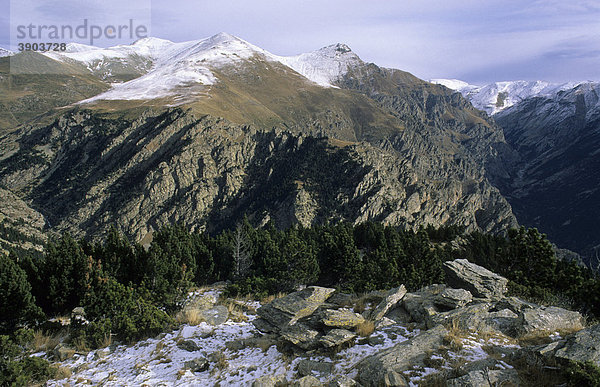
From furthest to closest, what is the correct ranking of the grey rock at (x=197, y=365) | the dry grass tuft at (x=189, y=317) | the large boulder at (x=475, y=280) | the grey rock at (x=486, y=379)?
1. the large boulder at (x=475, y=280)
2. the dry grass tuft at (x=189, y=317)
3. the grey rock at (x=197, y=365)
4. the grey rock at (x=486, y=379)

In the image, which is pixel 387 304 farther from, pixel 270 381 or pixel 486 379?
pixel 270 381

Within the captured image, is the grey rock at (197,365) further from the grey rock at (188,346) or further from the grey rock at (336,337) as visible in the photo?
→ the grey rock at (336,337)

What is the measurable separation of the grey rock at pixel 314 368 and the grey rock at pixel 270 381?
0.77 m

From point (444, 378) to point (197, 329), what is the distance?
12958mm

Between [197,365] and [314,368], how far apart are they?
532cm

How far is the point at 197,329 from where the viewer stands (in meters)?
17.2

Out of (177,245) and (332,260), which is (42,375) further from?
(332,260)

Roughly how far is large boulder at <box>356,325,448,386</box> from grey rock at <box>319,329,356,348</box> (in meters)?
1.42

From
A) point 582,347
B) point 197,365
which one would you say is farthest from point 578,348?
point 197,365

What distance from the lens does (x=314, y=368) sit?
11891mm

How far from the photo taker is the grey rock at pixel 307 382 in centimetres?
1073

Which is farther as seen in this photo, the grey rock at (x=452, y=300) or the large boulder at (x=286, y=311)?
the large boulder at (x=286, y=311)

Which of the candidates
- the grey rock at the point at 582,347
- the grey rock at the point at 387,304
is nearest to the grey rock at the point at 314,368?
the grey rock at the point at 387,304

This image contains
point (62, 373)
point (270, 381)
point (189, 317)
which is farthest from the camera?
point (189, 317)
